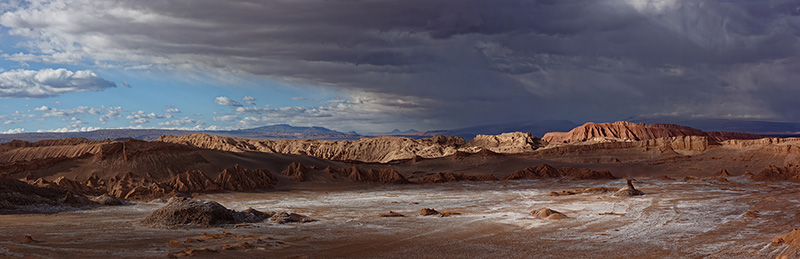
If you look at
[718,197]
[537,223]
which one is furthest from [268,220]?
[718,197]

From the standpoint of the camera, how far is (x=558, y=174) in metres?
51.2

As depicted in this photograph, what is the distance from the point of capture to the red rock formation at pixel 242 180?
39188 millimetres

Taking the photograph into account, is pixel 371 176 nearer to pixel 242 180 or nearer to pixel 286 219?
pixel 242 180

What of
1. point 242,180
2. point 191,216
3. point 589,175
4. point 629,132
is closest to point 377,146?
point 589,175

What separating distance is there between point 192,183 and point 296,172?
954 centimetres

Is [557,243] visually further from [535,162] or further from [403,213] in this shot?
[535,162]

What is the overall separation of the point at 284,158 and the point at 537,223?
1458 inches

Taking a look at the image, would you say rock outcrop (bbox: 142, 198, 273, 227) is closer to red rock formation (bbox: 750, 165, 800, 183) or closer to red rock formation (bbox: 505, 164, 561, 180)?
red rock formation (bbox: 505, 164, 561, 180)

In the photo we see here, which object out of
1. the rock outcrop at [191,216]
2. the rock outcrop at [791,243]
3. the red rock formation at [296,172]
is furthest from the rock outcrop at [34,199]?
the rock outcrop at [791,243]

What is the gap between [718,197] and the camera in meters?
29.4

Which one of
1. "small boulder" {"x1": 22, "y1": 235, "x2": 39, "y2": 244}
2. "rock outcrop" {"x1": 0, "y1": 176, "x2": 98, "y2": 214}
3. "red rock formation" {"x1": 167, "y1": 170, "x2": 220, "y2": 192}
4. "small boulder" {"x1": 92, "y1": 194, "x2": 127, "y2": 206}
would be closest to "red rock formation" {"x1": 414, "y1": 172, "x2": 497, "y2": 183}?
"red rock formation" {"x1": 167, "y1": 170, "x2": 220, "y2": 192}

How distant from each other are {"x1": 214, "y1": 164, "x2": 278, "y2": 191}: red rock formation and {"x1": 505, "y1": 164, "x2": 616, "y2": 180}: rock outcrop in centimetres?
2176

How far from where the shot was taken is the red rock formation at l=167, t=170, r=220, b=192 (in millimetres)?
37066

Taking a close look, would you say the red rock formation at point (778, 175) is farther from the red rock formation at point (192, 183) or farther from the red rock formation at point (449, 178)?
the red rock formation at point (192, 183)
